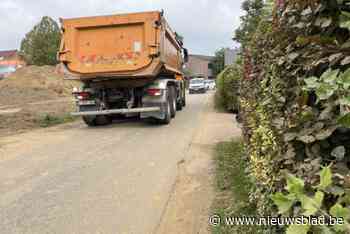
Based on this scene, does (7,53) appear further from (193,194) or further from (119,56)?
(193,194)

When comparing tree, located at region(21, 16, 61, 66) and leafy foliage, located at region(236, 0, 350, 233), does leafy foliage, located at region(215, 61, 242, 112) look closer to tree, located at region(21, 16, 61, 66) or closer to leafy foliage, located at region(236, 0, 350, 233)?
leafy foliage, located at region(236, 0, 350, 233)

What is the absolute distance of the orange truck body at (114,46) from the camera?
10.1 metres

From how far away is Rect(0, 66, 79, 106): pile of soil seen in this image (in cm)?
2525

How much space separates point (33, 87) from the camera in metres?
30.5

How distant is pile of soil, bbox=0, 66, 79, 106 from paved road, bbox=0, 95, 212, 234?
16.4 m

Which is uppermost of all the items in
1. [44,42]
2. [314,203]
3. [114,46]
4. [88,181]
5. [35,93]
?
[44,42]

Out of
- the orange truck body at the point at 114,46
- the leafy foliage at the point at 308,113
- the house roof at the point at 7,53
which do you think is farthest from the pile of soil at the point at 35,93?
the house roof at the point at 7,53

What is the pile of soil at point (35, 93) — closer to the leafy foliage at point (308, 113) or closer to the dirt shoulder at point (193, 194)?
the dirt shoulder at point (193, 194)

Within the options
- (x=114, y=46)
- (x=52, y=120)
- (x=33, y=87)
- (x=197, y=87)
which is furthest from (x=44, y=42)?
(x=114, y=46)

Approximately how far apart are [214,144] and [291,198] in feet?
20.7

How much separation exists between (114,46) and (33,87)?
22.5 metres

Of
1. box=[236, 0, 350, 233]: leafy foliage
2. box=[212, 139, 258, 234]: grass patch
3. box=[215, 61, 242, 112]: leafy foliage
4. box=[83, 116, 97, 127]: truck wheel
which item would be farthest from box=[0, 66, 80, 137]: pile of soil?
box=[236, 0, 350, 233]: leafy foliage

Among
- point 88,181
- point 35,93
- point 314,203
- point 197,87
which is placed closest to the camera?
point 314,203

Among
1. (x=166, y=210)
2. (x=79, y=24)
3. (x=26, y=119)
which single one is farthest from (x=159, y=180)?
(x=26, y=119)
